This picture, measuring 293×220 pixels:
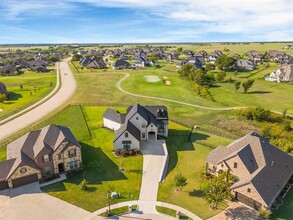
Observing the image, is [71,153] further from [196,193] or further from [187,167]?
[196,193]

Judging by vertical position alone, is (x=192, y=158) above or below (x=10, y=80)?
below

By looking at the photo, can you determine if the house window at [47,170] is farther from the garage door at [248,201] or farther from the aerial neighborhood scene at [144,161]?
the garage door at [248,201]

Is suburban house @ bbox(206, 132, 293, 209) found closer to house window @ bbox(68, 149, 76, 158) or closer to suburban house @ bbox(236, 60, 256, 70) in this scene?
house window @ bbox(68, 149, 76, 158)

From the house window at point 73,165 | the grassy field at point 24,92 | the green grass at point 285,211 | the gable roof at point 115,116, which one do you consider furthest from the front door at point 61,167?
the grassy field at point 24,92

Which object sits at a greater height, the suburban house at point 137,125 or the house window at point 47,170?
the suburban house at point 137,125

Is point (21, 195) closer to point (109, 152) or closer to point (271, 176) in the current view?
point (109, 152)

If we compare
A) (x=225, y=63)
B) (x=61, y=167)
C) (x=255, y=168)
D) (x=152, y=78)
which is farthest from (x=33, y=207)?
(x=225, y=63)

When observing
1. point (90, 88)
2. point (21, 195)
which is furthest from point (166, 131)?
point (90, 88)

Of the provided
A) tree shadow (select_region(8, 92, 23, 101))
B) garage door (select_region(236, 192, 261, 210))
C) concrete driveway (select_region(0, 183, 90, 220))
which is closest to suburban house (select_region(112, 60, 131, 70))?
tree shadow (select_region(8, 92, 23, 101))
